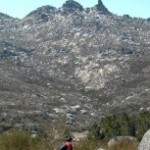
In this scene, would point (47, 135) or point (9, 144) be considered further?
point (9, 144)

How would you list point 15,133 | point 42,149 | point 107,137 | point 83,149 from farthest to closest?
point 107,137 < point 83,149 < point 15,133 < point 42,149

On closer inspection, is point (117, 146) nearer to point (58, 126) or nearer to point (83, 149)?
point (83, 149)

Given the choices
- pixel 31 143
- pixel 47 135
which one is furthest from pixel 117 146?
pixel 47 135

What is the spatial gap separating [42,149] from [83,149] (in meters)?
23.4

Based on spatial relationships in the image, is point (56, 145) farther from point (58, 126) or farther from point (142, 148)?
point (142, 148)

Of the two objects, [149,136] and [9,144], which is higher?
[149,136]

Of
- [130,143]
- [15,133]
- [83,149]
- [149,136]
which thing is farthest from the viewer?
[130,143]

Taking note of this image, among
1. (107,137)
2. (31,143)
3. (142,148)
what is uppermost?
(142,148)

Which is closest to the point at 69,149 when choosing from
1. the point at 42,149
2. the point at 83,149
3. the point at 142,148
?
the point at 142,148

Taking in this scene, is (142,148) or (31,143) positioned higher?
(142,148)

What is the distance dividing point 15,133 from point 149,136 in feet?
154

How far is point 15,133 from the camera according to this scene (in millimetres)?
102750

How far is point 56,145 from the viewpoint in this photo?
9281cm

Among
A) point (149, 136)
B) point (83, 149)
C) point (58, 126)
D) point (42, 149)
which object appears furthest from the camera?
point (83, 149)
